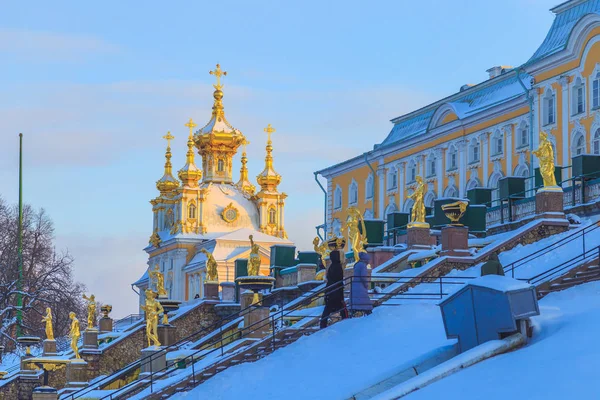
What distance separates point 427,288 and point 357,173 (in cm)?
3774

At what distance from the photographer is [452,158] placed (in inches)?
2144

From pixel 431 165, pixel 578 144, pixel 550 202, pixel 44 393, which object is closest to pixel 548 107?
pixel 578 144

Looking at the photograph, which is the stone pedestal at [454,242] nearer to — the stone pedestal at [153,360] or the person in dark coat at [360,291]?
the person in dark coat at [360,291]

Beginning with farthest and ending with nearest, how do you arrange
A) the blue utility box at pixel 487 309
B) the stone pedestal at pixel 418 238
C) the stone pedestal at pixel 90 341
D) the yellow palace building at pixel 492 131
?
1. the yellow palace building at pixel 492 131
2. the stone pedestal at pixel 90 341
3. the stone pedestal at pixel 418 238
4. the blue utility box at pixel 487 309

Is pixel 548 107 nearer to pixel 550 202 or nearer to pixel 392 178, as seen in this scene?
pixel 392 178

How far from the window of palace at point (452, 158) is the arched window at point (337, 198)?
1064 centimetres

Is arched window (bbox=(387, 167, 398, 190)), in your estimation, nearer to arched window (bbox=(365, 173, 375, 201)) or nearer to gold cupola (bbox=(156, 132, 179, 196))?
arched window (bbox=(365, 173, 375, 201))

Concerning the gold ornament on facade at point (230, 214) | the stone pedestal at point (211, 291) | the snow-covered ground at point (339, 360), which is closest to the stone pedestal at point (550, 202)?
the snow-covered ground at point (339, 360)

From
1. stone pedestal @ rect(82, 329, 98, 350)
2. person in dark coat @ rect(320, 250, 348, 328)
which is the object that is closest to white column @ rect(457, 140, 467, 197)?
stone pedestal @ rect(82, 329, 98, 350)

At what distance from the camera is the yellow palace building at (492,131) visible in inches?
1700

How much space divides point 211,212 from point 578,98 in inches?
1852

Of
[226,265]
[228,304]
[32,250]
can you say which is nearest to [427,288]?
[228,304]

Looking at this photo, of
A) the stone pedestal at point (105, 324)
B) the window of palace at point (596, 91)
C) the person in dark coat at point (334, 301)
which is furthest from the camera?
the stone pedestal at point (105, 324)

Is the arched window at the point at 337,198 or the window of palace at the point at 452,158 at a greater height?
the window of palace at the point at 452,158
